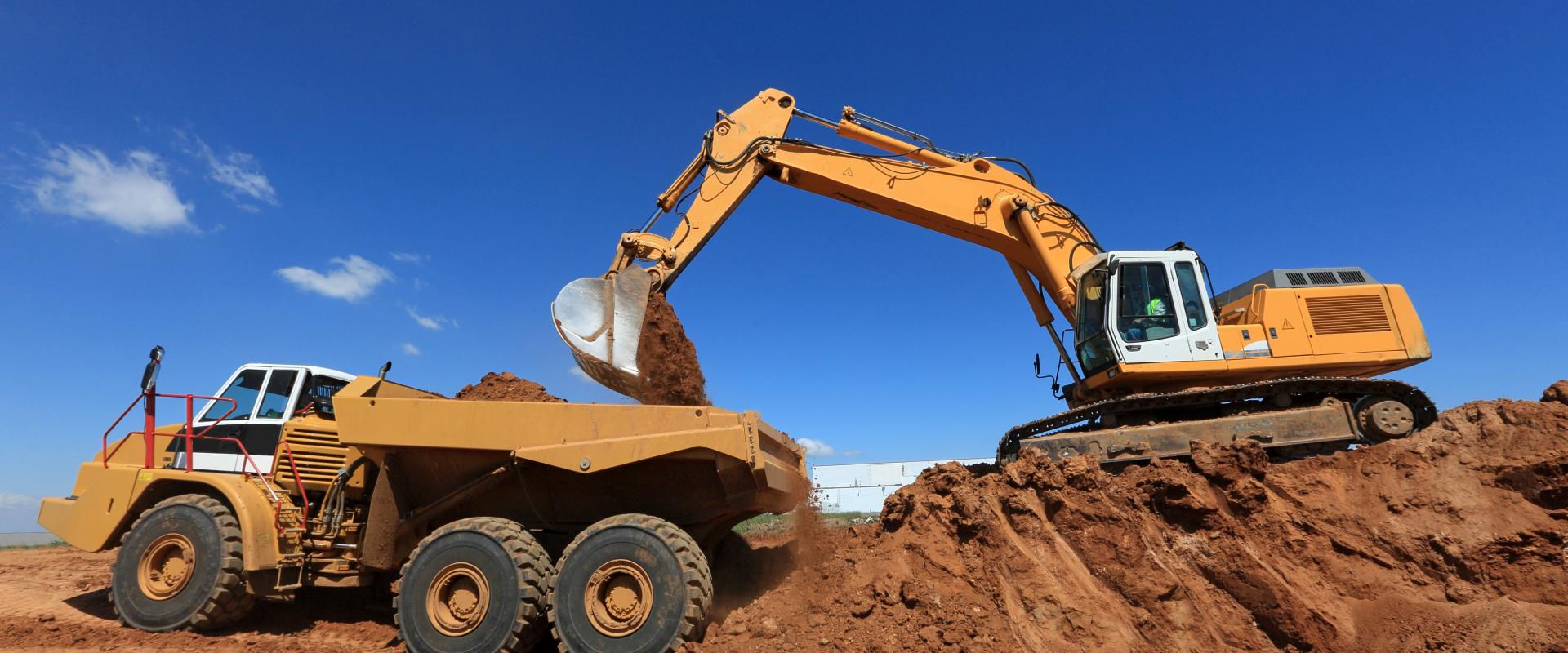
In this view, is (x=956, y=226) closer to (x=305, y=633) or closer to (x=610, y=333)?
(x=610, y=333)

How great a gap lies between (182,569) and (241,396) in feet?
5.19

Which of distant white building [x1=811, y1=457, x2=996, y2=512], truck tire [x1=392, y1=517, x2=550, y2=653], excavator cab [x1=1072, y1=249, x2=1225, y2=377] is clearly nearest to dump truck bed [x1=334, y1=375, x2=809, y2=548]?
truck tire [x1=392, y1=517, x2=550, y2=653]

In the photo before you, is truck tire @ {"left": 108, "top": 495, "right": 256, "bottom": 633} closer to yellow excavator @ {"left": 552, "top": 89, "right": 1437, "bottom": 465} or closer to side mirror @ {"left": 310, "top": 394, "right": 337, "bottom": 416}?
side mirror @ {"left": 310, "top": 394, "right": 337, "bottom": 416}

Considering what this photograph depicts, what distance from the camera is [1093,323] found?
7734mm

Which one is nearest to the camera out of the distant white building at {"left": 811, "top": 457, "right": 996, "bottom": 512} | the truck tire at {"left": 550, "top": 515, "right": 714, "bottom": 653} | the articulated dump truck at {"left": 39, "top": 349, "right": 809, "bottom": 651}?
the truck tire at {"left": 550, "top": 515, "right": 714, "bottom": 653}

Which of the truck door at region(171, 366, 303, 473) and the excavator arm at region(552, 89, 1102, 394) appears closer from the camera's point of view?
the truck door at region(171, 366, 303, 473)

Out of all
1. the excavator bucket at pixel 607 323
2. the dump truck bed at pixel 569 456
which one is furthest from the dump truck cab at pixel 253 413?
the excavator bucket at pixel 607 323

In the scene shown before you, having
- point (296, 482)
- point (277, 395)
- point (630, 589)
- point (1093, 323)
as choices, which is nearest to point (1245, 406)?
point (1093, 323)

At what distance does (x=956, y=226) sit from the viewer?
8.34m

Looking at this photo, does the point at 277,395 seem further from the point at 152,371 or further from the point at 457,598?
the point at 457,598

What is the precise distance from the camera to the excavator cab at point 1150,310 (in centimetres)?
718

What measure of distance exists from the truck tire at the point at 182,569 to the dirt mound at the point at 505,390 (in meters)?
2.15

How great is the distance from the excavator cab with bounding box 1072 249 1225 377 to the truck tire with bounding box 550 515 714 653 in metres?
4.89

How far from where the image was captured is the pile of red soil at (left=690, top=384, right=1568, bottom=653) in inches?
178
